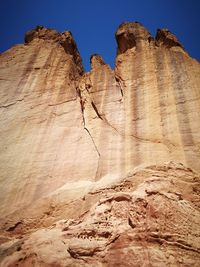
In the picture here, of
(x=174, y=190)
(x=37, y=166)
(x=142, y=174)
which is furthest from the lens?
(x=37, y=166)

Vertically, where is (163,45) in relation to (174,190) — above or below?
above

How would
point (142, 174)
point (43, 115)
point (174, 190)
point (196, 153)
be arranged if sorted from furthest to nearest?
point (43, 115), point (196, 153), point (142, 174), point (174, 190)

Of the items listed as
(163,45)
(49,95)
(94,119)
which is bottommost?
(94,119)

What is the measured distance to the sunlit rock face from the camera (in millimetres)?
8164

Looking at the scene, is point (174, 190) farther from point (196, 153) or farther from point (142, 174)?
point (196, 153)

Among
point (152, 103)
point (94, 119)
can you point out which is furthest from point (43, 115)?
point (152, 103)

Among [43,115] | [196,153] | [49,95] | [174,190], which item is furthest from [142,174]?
[49,95]

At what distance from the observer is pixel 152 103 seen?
15.6 m

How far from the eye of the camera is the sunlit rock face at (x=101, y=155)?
26.8 ft

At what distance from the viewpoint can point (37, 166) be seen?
1445 centimetres

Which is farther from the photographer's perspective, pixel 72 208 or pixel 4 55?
pixel 4 55

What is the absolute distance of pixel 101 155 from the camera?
1395 centimetres

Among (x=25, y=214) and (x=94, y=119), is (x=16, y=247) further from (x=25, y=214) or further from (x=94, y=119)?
(x=94, y=119)

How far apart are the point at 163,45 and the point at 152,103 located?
6.61 meters
